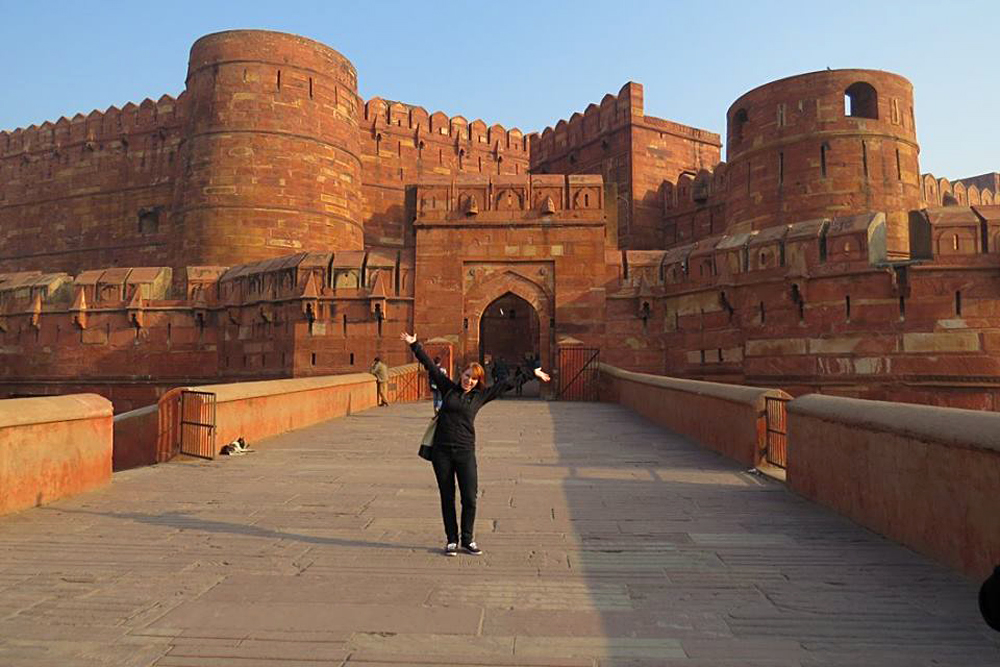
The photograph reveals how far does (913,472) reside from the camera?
12.1ft

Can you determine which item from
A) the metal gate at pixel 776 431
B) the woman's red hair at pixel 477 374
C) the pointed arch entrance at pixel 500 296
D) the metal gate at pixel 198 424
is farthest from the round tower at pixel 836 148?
the woman's red hair at pixel 477 374

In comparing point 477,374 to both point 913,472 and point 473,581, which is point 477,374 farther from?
point 913,472

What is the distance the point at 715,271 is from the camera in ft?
54.2

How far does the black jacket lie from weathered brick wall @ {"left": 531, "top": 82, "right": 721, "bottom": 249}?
23.9 meters

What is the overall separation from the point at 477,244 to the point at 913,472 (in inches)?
610

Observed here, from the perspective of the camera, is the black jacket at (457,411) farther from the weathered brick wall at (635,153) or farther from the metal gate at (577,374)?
the weathered brick wall at (635,153)

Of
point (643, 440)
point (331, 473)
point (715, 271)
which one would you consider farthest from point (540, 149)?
point (331, 473)

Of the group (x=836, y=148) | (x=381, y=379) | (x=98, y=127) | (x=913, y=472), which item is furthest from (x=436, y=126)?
(x=913, y=472)

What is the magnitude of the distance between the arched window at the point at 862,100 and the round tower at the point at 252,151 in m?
17.6

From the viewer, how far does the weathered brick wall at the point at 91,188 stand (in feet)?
97.3

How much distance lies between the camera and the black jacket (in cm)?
411

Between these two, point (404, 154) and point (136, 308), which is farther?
point (404, 154)

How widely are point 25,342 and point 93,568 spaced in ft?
75.3

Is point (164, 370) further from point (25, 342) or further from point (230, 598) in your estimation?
point (230, 598)
